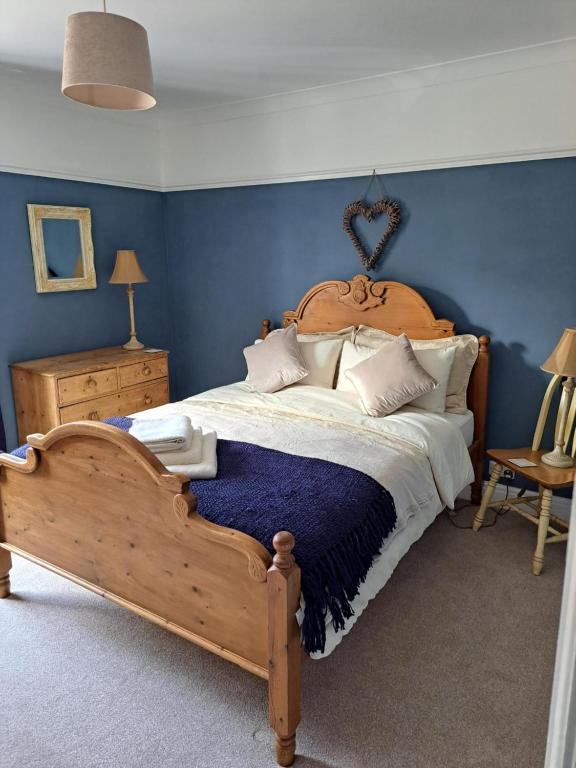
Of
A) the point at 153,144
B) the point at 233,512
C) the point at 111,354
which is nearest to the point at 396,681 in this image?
the point at 233,512

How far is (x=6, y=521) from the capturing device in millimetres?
2543

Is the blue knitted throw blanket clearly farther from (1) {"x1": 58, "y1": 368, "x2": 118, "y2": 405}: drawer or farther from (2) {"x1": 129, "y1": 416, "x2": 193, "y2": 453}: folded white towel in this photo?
(1) {"x1": 58, "y1": 368, "x2": 118, "y2": 405}: drawer

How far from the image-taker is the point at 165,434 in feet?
7.71

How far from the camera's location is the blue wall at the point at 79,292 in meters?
3.71

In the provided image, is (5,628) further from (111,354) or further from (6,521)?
(111,354)

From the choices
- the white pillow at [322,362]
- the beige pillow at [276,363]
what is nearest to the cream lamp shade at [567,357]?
the white pillow at [322,362]

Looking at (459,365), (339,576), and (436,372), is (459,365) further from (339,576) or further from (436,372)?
(339,576)

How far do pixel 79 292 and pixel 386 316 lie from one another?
7.49 ft

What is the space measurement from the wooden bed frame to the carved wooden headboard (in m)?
2.06

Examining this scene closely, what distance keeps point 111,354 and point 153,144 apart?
5.88ft

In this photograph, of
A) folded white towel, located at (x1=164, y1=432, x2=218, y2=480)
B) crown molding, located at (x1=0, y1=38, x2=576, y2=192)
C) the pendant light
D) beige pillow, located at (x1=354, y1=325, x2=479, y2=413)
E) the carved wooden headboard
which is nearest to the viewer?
the pendant light

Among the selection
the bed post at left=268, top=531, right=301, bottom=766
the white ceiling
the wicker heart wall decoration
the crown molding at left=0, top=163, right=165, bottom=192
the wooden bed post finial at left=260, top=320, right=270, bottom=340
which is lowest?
the bed post at left=268, top=531, right=301, bottom=766

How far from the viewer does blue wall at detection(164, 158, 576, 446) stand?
3.17 metres

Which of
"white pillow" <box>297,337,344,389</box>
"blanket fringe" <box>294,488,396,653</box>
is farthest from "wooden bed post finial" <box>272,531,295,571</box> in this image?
"white pillow" <box>297,337,344,389</box>
